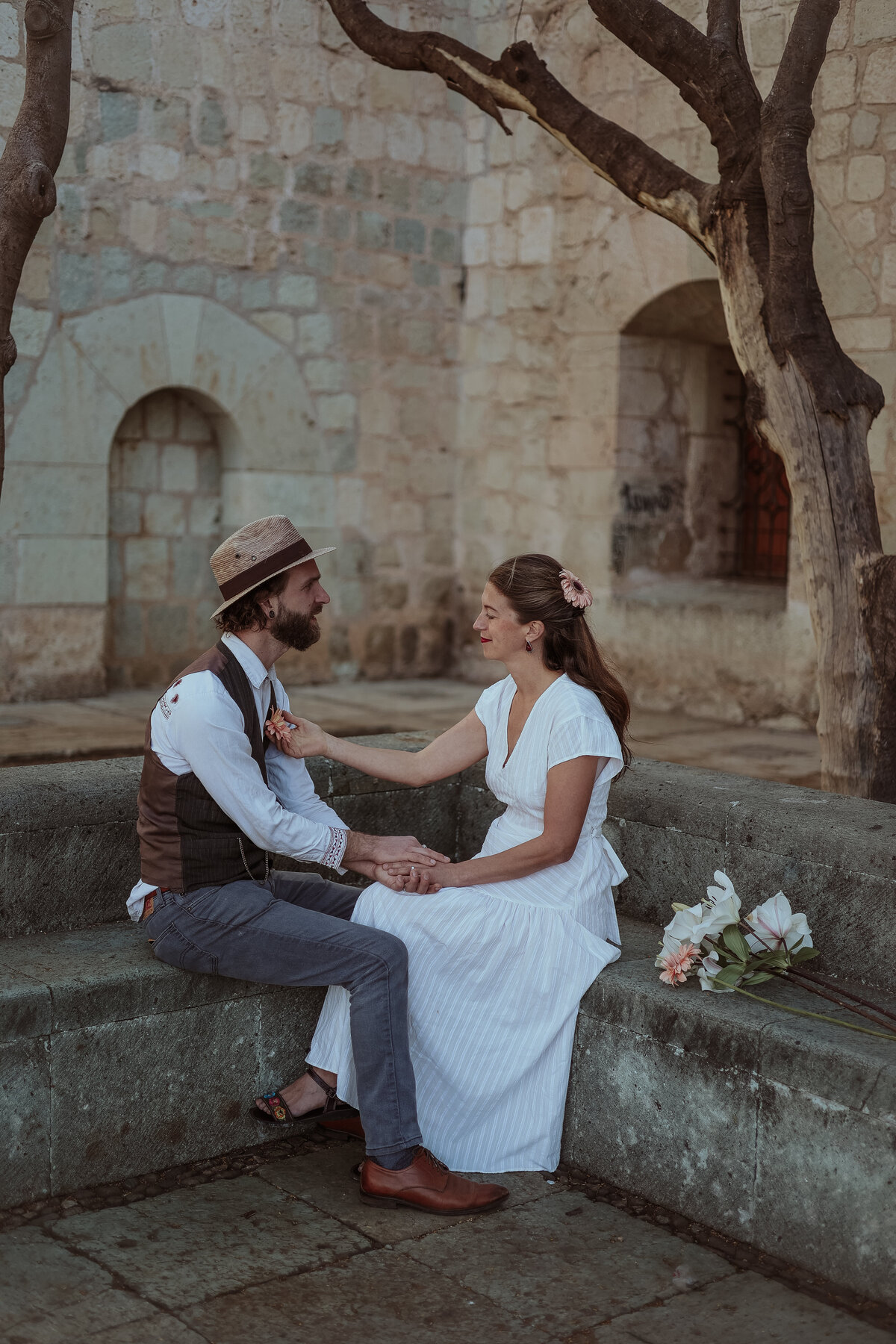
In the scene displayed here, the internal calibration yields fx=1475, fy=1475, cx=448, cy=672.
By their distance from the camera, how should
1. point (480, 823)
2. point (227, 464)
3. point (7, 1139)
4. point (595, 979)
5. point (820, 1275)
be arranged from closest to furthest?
point (820, 1275), point (7, 1139), point (595, 979), point (480, 823), point (227, 464)

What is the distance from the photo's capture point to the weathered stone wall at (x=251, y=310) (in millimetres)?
7984

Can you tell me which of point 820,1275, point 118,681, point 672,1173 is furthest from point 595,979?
point 118,681

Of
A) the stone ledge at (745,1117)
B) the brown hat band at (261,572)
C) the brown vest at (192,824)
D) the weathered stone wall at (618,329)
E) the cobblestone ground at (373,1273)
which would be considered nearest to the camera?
the cobblestone ground at (373,1273)

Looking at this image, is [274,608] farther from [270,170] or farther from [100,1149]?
[270,170]

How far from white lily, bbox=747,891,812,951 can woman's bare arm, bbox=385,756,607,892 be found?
44 cm

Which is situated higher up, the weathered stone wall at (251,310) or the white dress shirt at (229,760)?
the weathered stone wall at (251,310)

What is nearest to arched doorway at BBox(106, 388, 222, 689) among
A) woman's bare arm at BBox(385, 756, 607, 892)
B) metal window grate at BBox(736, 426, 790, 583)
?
metal window grate at BBox(736, 426, 790, 583)

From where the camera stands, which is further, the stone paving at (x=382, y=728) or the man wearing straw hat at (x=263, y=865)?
the stone paving at (x=382, y=728)

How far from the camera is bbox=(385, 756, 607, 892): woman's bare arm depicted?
3312 mm

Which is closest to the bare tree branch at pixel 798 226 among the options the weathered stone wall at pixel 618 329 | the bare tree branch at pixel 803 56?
the bare tree branch at pixel 803 56

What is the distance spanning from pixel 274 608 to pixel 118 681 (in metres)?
5.52

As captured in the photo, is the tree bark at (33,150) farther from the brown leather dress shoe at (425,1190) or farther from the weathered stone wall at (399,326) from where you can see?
the weathered stone wall at (399,326)

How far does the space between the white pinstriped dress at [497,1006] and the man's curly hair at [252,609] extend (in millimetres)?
689

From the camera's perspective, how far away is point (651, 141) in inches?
323
